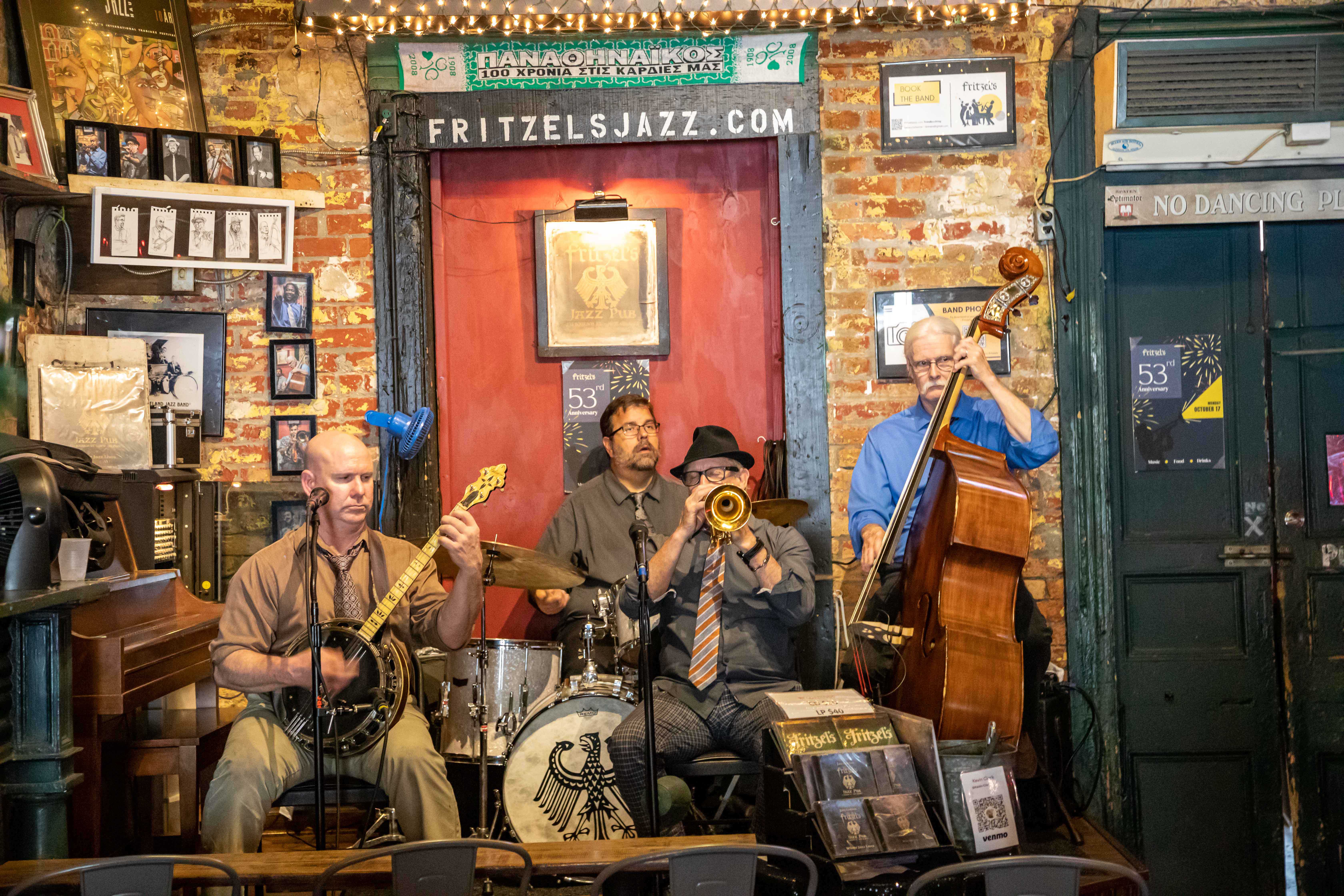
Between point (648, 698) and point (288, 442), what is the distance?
1984 mm

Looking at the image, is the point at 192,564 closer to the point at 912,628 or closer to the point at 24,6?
the point at 24,6

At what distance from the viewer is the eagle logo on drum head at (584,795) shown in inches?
131

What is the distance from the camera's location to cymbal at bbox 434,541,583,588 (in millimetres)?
3268

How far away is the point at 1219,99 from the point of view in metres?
3.93

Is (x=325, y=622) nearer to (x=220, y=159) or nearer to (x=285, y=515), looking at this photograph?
(x=285, y=515)

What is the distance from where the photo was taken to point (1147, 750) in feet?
13.1

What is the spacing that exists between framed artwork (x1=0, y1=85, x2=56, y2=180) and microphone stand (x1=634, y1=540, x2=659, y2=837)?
8.21ft

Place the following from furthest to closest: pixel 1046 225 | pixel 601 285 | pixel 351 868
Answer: pixel 601 285 < pixel 1046 225 < pixel 351 868

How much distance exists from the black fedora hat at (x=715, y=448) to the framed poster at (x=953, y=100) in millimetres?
1385

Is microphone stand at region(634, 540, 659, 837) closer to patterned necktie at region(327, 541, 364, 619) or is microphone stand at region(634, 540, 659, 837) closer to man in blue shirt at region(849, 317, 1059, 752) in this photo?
man in blue shirt at region(849, 317, 1059, 752)

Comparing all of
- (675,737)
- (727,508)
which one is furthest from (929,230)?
(675,737)

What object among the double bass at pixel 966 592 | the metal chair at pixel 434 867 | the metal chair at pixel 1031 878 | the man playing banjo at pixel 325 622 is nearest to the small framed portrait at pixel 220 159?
the man playing banjo at pixel 325 622

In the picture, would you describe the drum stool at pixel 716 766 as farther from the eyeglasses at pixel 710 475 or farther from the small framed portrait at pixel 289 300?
the small framed portrait at pixel 289 300

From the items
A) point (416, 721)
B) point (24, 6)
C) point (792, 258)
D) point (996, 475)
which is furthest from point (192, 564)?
point (996, 475)
